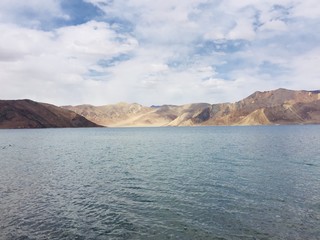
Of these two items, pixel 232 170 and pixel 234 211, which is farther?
pixel 232 170

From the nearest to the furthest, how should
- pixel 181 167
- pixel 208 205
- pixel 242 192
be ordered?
1. pixel 208 205
2. pixel 242 192
3. pixel 181 167

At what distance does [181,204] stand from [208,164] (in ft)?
80.2

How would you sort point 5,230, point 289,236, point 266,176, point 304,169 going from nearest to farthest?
point 289,236 → point 5,230 → point 266,176 → point 304,169

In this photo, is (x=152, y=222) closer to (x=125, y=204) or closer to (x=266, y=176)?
(x=125, y=204)

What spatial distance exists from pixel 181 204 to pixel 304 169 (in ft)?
83.7

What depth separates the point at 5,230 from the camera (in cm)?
2212

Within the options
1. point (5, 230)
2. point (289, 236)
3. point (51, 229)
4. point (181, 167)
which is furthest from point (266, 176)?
point (5, 230)

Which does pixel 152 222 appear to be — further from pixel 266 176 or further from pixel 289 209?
pixel 266 176

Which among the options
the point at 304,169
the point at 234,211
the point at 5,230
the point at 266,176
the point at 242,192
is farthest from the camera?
the point at 304,169

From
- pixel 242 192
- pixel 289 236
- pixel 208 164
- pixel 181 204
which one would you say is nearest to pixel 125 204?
pixel 181 204

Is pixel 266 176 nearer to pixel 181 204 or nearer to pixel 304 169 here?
pixel 304 169

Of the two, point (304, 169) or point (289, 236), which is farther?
point (304, 169)

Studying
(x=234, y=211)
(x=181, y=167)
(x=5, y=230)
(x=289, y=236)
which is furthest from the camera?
(x=181, y=167)

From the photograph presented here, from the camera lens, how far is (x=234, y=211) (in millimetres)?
25484
